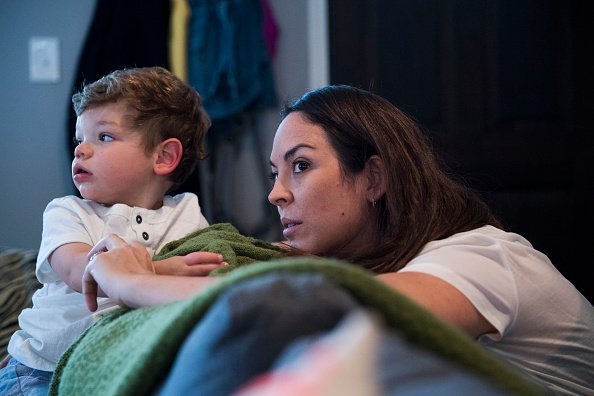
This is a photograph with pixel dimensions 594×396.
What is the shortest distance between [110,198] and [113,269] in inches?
17.7

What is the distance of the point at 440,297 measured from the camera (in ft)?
3.07

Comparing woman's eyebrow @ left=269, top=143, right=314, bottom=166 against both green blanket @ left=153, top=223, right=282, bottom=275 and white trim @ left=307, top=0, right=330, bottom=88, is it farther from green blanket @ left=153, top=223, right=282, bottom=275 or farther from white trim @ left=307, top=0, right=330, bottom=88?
white trim @ left=307, top=0, right=330, bottom=88

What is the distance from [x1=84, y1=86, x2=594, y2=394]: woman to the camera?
974 mm

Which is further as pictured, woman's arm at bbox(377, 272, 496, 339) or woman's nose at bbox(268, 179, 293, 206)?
woman's nose at bbox(268, 179, 293, 206)

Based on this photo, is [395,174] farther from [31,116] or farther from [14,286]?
[31,116]

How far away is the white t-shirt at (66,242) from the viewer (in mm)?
1286

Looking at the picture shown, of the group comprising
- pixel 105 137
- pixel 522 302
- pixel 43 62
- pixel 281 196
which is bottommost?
pixel 522 302

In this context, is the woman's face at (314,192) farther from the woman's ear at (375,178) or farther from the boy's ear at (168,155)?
the boy's ear at (168,155)

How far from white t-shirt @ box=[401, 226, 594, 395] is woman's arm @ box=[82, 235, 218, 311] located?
318 mm

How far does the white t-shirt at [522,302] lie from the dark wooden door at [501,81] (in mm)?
1762

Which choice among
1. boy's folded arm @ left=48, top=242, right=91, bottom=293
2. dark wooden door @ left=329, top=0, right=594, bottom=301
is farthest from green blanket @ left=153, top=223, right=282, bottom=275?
dark wooden door @ left=329, top=0, right=594, bottom=301

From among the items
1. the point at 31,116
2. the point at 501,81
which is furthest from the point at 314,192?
the point at 31,116

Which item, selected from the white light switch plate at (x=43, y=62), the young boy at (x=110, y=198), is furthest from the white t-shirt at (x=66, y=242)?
the white light switch plate at (x=43, y=62)

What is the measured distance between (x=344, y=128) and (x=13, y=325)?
0.94 m
